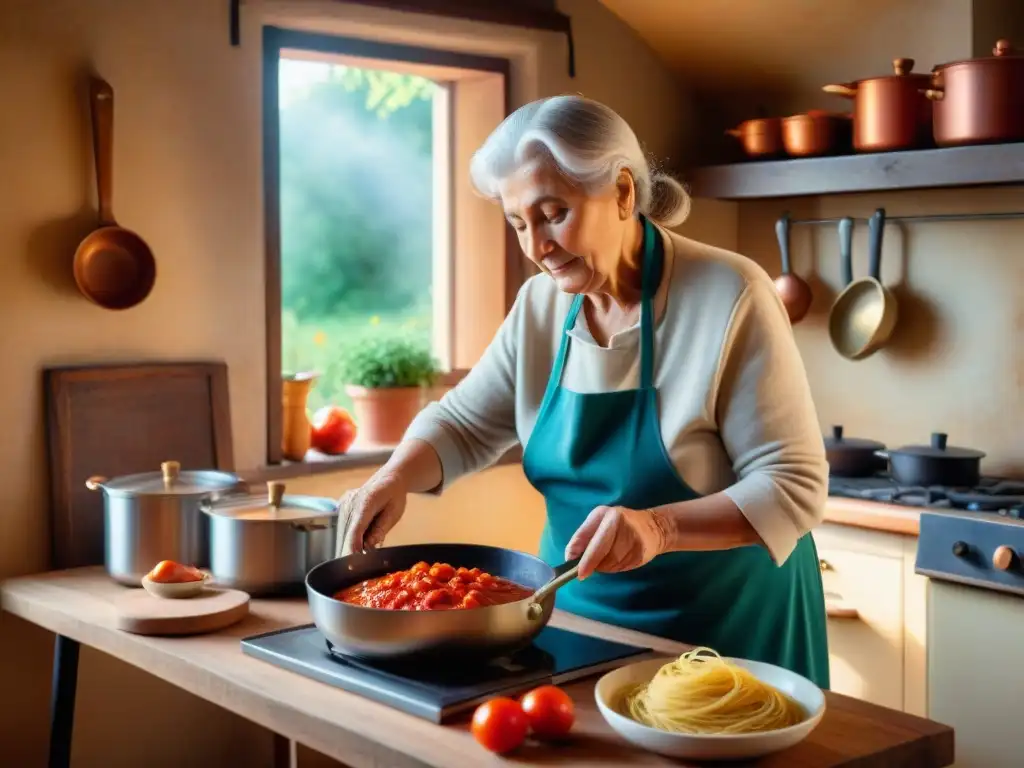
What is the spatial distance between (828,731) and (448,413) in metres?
1.01

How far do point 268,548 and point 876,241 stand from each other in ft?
6.47

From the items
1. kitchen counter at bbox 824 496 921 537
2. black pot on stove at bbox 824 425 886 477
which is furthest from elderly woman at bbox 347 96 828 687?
black pot on stove at bbox 824 425 886 477

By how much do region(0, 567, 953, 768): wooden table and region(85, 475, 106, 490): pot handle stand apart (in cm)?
36

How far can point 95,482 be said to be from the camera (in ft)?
8.32

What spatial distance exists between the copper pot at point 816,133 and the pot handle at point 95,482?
1961 mm

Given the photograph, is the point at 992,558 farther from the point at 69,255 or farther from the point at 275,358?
the point at 69,255

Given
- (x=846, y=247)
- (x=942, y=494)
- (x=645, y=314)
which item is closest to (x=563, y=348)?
(x=645, y=314)

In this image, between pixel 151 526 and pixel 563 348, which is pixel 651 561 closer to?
pixel 563 348

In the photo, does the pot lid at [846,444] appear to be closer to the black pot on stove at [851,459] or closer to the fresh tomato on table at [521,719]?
the black pot on stove at [851,459]

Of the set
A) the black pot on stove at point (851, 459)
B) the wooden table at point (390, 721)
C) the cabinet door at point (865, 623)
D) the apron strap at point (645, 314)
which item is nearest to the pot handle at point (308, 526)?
the wooden table at point (390, 721)

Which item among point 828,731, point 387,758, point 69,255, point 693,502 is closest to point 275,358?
point 69,255

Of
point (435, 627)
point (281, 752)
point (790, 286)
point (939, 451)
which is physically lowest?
point (281, 752)

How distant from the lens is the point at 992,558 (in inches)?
109

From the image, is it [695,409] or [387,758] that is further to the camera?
[695,409]
